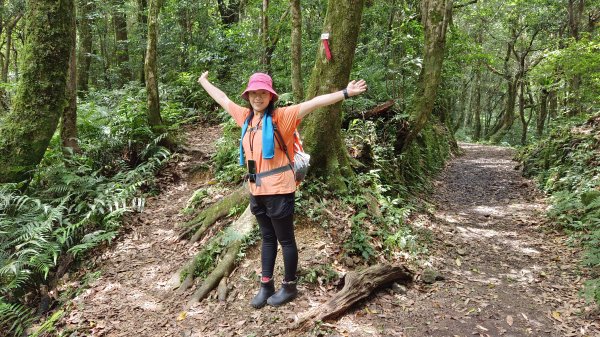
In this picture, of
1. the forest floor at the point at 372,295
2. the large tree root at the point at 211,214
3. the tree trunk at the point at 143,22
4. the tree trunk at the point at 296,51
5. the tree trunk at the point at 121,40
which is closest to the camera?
the forest floor at the point at 372,295

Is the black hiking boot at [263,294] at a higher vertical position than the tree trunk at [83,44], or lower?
lower

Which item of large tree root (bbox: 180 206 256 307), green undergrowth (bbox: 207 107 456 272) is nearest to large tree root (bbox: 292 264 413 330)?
green undergrowth (bbox: 207 107 456 272)

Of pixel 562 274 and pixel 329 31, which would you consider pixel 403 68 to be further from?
pixel 562 274

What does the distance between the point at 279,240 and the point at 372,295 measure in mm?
1496

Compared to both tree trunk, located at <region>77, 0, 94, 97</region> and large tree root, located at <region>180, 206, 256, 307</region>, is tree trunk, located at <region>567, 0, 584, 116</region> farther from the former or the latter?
tree trunk, located at <region>77, 0, 94, 97</region>

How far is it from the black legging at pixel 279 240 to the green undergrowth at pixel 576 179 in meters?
3.68

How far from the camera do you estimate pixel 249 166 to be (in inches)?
163

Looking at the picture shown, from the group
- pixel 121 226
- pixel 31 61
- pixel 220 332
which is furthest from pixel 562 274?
pixel 31 61

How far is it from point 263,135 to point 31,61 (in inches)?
226

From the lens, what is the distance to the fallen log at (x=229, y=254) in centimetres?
512

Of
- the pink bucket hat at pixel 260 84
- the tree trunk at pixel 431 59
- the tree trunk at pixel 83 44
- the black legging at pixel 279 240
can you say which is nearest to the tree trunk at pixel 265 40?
the tree trunk at pixel 431 59

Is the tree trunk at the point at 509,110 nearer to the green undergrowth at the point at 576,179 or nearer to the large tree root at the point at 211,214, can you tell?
the green undergrowth at the point at 576,179

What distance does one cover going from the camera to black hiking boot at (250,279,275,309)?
4574mm

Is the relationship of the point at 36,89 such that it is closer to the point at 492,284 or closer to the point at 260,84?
the point at 260,84
